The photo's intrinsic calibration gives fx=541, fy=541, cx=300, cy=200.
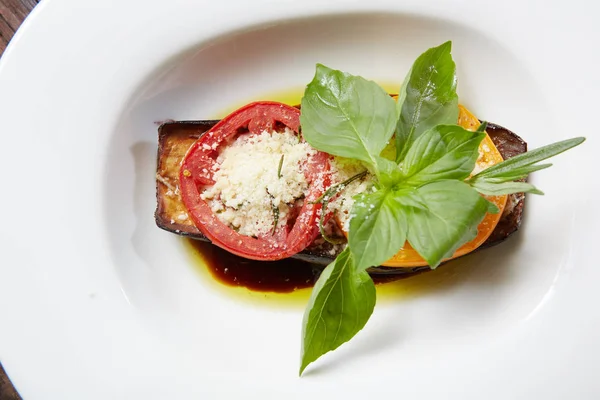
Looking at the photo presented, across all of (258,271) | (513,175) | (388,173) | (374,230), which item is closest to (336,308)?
(374,230)

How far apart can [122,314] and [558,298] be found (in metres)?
1.85

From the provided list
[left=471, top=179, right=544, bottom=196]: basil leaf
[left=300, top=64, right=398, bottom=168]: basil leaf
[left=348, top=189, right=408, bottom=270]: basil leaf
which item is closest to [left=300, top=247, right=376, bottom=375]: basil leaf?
[left=348, top=189, right=408, bottom=270]: basil leaf

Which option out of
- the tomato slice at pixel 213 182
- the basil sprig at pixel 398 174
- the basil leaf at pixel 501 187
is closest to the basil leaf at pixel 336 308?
the basil sprig at pixel 398 174

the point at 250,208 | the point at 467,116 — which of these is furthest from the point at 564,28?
the point at 250,208

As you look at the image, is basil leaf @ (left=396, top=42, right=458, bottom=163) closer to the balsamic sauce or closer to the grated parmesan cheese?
the grated parmesan cheese

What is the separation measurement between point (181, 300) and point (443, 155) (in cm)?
146

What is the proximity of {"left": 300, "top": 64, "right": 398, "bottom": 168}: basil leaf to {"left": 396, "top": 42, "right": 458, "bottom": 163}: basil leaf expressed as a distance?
0.09 m

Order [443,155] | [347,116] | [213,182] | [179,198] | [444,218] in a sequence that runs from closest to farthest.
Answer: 1. [444,218]
2. [443,155]
3. [347,116]
4. [213,182]
5. [179,198]

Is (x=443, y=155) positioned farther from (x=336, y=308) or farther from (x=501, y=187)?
(x=336, y=308)

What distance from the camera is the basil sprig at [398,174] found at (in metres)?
1.75

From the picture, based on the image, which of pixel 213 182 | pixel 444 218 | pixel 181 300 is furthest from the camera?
pixel 181 300

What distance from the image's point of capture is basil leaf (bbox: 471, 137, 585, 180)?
181 centimetres

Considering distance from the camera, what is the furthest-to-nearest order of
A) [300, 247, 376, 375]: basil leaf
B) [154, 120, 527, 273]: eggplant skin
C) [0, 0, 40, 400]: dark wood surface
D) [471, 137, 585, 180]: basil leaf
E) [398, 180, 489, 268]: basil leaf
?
[0, 0, 40, 400]: dark wood surface → [154, 120, 527, 273]: eggplant skin → [300, 247, 376, 375]: basil leaf → [471, 137, 585, 180]: basil leaf → [398, 180, 489, 268]: basil leaf

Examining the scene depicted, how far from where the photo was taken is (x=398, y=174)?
6.40 ft
